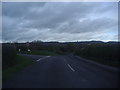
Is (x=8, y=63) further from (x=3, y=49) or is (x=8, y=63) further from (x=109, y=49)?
(x=109, y=49)

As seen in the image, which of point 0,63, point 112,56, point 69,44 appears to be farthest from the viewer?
point 69,44

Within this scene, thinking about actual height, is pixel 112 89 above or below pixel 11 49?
below

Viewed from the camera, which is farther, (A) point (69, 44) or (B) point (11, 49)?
(A) point (69, 44)

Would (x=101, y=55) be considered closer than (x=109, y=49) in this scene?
No

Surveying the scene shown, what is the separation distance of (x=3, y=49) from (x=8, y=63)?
7.06 ft

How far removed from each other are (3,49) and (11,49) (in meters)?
2.54

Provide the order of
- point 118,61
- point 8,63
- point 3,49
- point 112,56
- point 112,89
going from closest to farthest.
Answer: point 112,89
point 3,49
point 8,63
point 118,61
point 112,56

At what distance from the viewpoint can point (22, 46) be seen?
292ft

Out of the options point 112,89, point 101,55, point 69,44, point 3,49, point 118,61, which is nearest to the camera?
point 112,89

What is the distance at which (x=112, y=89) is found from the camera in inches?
397

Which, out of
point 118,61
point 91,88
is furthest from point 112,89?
point 118,61

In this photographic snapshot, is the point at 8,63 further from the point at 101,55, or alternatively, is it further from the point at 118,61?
the point at 101,55

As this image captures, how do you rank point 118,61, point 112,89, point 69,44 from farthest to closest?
1. point 69,44
2. point 118,61
3. point 112,89

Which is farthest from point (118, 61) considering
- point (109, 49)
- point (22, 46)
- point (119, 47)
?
point (22, 46)
